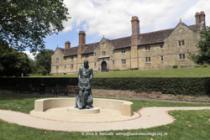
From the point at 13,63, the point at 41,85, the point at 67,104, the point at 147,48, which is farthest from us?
the point at 147,48

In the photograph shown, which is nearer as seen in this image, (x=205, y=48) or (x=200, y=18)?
(x=205, y=48)

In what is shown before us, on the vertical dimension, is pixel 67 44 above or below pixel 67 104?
above

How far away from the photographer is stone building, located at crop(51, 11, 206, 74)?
52.2 meters

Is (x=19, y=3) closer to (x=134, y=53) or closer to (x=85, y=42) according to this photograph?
(x=134, y=53)

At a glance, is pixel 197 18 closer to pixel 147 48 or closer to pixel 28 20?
pixel 147 48

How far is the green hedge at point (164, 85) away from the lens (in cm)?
2323

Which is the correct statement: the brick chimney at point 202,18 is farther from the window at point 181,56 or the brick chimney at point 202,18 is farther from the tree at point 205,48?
the tree at point 205,48

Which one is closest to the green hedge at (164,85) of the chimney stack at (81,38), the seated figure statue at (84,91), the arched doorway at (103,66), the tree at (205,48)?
the tree at (205,48)

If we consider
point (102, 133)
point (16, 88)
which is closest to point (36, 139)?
point (102, 133)

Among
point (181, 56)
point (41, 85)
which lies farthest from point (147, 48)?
point (41, 85)

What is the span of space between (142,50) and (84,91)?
44869 millimetres

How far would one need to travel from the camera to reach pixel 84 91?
14469mm

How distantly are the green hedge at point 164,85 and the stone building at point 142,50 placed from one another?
2156 centimetres

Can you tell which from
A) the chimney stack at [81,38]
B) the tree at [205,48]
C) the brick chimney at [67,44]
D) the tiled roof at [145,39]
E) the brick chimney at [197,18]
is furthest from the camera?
the brick chimney at [67,44]
